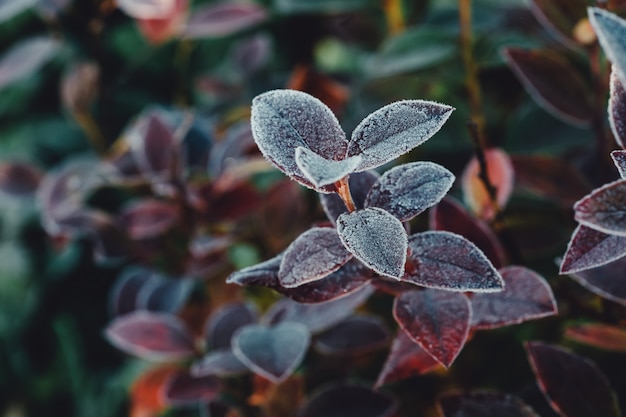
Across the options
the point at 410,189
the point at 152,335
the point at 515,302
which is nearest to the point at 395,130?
the point at 410,189

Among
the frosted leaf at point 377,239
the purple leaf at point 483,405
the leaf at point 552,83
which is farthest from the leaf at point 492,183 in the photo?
the frosted leaf at point 377,239

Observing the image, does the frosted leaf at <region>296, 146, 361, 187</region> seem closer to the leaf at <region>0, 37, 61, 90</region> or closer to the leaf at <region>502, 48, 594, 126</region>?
the leaf at <region>502, 48, 594, 126</region>

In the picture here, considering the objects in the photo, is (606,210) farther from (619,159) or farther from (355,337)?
(355,337)

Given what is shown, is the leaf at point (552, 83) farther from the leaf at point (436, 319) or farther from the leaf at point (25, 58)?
the leaf at point (25, 58)

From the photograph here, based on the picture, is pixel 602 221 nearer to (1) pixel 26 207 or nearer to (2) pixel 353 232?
(2) pixel 353 232

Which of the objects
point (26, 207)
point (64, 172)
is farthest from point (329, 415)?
point (26, 207)

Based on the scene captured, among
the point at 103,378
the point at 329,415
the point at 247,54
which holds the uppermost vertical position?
the point at 247,54
